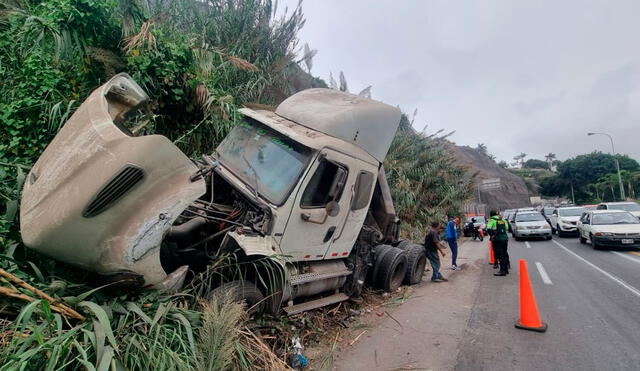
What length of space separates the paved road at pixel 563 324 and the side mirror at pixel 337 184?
2281 millimetres

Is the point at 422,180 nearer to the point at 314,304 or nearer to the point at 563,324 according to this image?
the point at 563,324

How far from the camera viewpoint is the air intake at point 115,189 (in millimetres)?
2742

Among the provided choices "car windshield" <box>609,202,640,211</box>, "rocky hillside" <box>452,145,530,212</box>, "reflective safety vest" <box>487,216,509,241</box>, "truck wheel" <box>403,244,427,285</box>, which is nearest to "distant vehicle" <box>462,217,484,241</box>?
"car windshield" <box>609,202,640,211</box>

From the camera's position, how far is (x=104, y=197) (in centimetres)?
279

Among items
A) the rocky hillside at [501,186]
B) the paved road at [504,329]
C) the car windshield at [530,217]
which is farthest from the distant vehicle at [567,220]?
the rocky hillside at [501,186]

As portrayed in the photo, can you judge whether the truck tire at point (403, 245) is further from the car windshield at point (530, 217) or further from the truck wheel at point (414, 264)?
the car windshield at point (530, 217)

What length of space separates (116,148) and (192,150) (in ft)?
12.5

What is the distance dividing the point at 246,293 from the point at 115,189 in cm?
172

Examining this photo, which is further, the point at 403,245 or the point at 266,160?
the point at 403,245

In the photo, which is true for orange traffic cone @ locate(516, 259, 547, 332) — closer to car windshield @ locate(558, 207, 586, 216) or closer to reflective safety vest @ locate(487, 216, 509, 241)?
reflective safety vest @ locate(487, 216, 509, 241)

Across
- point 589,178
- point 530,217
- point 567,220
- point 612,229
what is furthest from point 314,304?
point 589,178

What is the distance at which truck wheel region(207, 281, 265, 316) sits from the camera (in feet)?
11.9

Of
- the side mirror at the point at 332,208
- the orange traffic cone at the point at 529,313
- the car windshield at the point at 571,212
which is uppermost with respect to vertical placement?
the car windshield at the point at 571,212

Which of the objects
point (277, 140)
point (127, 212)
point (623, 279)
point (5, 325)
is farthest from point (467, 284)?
point (5, 325)
